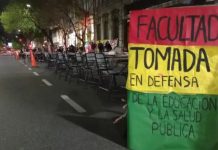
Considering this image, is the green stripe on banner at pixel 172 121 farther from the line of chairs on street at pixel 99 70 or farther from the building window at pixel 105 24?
the building window at pixel 105 24

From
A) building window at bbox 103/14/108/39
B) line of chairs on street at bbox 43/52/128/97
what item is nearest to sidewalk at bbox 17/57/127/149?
line of chairs on street at bbox 43/52/128/97

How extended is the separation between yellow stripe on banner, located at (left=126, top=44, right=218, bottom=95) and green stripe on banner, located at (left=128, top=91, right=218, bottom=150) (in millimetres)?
91

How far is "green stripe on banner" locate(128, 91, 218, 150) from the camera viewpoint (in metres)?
5.54

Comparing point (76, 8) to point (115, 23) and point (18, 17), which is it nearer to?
point (115, 23)

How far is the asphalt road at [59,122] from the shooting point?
680cm

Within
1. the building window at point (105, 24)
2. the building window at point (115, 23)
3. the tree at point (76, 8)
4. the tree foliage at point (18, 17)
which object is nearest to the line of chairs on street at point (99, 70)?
the tree at point (76, 8)

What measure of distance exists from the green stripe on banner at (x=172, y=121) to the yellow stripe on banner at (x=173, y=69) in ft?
0.30

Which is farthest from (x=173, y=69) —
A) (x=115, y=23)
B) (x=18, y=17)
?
(x=18, y=17)

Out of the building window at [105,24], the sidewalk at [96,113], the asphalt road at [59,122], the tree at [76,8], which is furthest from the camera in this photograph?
the building window at [105,24]

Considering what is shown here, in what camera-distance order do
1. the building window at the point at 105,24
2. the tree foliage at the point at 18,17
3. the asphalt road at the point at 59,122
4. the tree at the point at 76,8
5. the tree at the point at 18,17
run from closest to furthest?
1. the asphalt road at the point at 59,122
2. the tree at the point at 76,8
3. the building window at the point at 105,24
4. the tree foliage at the point at 18,17
5. the tree at the point at 18,17

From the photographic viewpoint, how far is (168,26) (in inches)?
221

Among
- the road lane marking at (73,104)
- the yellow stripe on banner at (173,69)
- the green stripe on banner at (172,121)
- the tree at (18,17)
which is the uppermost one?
the tree at (18,17)

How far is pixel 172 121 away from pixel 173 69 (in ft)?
2.00

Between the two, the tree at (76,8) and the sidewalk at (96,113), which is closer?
the sidewalk at (96,113)
